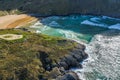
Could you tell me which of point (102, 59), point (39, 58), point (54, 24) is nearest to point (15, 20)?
point (54, 24)

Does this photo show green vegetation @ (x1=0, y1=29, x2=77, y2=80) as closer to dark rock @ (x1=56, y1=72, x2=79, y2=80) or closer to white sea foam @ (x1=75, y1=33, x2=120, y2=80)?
dark rock @ (x1=56, y1=72, x2=79, y2=80)

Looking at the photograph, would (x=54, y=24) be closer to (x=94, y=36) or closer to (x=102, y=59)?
(x=94, y=36)

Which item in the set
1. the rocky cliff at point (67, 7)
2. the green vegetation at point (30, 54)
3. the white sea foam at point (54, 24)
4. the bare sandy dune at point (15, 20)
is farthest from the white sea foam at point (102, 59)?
the bare sandy dune at point (15, 20)

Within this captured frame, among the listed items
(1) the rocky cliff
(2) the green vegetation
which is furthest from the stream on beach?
(2) the green vegetation

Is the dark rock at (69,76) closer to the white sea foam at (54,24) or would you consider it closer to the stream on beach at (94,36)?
the stream on beach at (94,36)

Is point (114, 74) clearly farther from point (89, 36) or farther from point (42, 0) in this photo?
point (42, 0)

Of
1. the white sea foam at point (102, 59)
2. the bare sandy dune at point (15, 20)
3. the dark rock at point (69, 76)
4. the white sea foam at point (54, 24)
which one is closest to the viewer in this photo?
the dark rock at point (69, 76)

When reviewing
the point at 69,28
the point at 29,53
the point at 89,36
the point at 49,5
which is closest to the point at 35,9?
the point at 49,5
